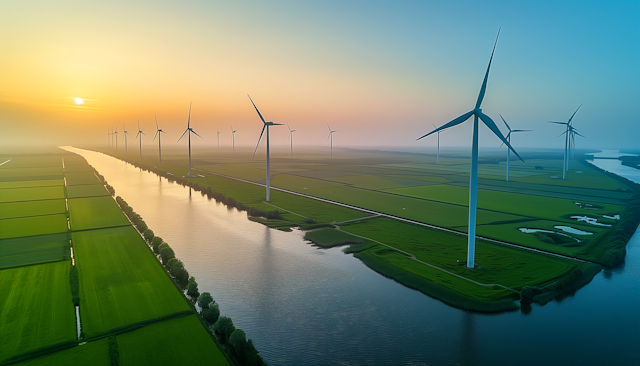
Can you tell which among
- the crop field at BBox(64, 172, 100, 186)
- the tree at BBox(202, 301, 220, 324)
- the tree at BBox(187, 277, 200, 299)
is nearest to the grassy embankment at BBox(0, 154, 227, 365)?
the tree at BBox(187, 277, 200, 299)

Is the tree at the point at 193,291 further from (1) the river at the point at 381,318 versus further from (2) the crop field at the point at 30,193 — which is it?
(2) the crop field at the point at 30,193

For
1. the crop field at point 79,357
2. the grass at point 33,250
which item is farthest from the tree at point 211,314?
the grass at point 33,250

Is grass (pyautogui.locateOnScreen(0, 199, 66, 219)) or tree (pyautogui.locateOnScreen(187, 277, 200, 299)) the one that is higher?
grass (pyautogui.locateOnScreen(0, 199, 66, 219))

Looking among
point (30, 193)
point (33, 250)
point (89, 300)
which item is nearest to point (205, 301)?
point (89, 300)

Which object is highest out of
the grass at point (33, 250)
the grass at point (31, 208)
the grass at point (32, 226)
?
the grass at point (31, 208)

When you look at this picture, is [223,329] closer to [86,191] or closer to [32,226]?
[32,226]

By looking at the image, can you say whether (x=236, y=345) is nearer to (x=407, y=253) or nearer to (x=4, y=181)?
(x=407, y=253)

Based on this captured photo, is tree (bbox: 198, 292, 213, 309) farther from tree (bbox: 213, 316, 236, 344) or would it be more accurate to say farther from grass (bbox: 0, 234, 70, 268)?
grass (bbox: 0, 234, 70, 268)
